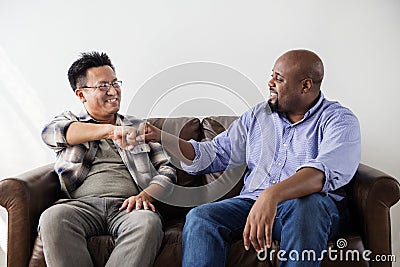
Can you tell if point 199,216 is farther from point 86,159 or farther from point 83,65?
point 83,65

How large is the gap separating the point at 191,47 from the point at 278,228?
1.31m

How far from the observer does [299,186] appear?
1966mm

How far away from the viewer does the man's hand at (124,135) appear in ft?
7.69

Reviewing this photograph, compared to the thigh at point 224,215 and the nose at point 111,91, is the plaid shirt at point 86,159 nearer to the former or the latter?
the nose at point 111,91

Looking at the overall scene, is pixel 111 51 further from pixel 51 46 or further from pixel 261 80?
pixel 261 80

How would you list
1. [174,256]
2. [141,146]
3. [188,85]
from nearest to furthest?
[174,256], [141,146], [188,85]

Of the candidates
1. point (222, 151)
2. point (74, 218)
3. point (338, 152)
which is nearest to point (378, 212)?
point (338, 152)

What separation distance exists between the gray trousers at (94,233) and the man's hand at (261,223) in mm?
409

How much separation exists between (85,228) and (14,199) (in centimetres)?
30

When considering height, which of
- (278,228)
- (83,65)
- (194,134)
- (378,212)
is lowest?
(378,212)

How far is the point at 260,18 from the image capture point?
2998 millimetres

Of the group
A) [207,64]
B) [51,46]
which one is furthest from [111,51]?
[207,64]

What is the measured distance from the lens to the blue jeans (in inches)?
75.0

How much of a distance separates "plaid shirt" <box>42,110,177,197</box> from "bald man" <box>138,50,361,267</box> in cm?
13
